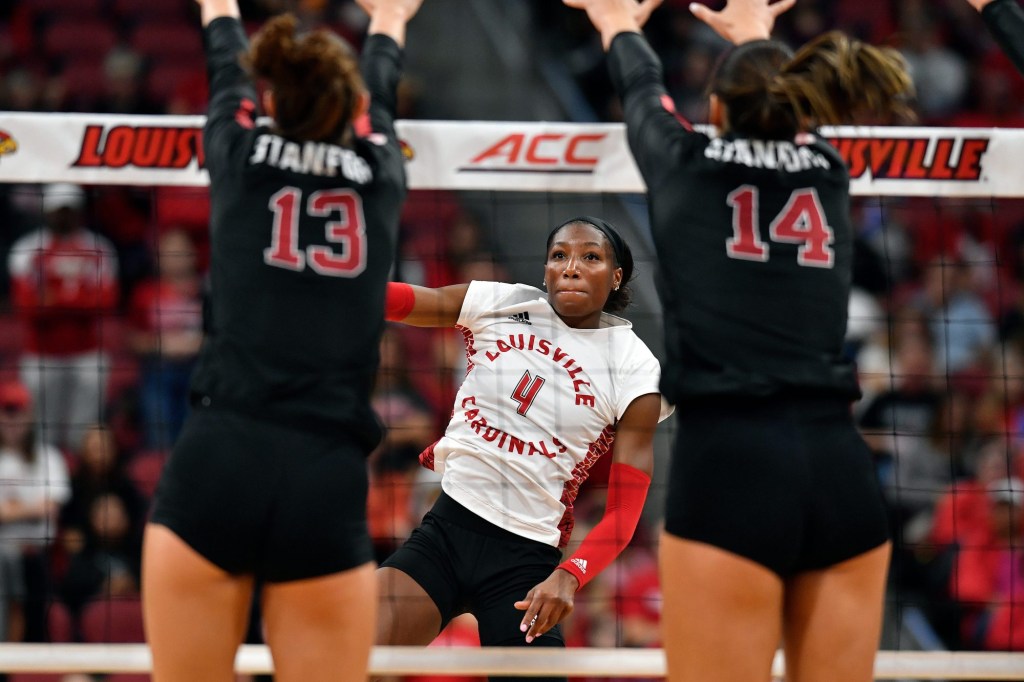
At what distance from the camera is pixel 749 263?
10.5ft

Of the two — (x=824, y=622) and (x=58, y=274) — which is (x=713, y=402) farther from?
(x=58, y=274)

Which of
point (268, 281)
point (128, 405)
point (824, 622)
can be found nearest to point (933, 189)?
point (824, 622)

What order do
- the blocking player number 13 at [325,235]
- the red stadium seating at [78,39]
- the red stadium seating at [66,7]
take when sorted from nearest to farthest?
the blocking player number 13 at [325,235] → the red stadium seating at [78,39] → the red stadium seating at [66,7]

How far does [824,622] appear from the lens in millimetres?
3186

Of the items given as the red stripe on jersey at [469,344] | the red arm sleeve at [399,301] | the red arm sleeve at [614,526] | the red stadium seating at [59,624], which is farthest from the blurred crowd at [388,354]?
the red arm sleeve at [399,301]

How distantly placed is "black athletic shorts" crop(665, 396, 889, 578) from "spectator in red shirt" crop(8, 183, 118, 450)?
548 cm

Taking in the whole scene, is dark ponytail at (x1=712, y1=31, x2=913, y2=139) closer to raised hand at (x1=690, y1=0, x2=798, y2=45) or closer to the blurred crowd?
raised hand at (x1=690, y1=0, x2=798, y2=45)

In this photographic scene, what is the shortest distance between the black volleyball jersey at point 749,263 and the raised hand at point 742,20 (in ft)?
1.64

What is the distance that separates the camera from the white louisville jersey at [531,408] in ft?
14.4

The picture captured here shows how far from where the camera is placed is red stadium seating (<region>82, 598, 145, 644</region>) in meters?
6.83

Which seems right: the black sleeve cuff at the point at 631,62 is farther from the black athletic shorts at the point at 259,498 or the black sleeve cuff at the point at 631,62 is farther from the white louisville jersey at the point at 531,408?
the black athletic shorts at the point at 259,498

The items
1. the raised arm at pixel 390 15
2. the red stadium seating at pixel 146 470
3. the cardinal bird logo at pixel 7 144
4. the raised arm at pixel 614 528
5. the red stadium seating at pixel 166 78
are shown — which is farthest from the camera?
the red stadium seating at pixel 166 78

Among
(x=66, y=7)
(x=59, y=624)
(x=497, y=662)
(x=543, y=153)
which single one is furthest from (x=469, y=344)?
(x=66, y=7)

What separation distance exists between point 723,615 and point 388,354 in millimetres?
4723
